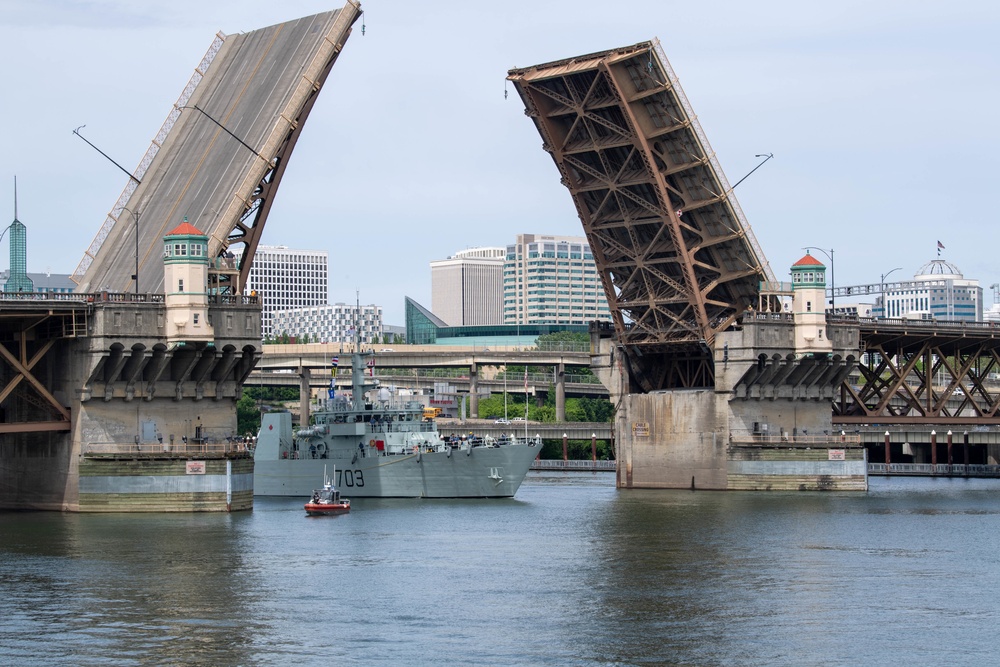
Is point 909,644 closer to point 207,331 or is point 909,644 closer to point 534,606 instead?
point 534,606

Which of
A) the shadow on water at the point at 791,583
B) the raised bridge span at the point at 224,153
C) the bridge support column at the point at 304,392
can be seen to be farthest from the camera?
the bridge support column at the point at 304,392

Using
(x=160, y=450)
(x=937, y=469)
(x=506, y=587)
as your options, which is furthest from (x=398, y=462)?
(x=937, y=469)

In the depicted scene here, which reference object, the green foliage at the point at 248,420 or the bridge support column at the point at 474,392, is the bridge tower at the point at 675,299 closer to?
the bridge support column at the point at 474,392

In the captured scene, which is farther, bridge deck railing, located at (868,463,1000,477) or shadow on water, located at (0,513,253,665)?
bridge deck railing, located at (868,463,1000,477)

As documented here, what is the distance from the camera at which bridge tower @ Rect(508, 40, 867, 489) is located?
6406 centimetres

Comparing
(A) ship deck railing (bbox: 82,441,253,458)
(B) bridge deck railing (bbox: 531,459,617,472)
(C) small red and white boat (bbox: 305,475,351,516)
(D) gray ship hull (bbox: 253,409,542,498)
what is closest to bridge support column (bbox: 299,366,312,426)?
(B) bridge deck railing (bbox: 531,459,617,472)

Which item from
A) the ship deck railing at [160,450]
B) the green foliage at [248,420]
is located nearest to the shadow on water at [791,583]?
the ship deck railing at [160,450]

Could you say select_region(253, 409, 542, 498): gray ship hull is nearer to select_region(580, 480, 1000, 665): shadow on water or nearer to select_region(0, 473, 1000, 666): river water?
select_region(580, 480, 1000, 665): shadow on water

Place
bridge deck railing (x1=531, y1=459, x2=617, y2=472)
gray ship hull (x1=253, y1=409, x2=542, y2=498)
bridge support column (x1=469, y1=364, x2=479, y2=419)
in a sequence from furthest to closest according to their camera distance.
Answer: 1. bridge support column (x1=469, y1=364, x2=479, y2=419)
2. bridge deck railing (x1=531, y1=459, x2=617, y2=472)
3. gray ship hull (x1=253, y1=409, x2=542, y2=498)

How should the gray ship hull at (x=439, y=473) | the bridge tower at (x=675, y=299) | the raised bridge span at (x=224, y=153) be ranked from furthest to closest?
the gray ship hull at (x=439, y=473) → the bridge tower at (x=675, y=299) → the raised bridge span at (x=224, y=153)

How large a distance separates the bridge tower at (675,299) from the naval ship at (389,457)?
690cm

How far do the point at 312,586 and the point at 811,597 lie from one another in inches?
466

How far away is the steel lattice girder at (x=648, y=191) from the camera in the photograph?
63.1m

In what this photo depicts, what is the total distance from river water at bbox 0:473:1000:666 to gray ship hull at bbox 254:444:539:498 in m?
7.17
